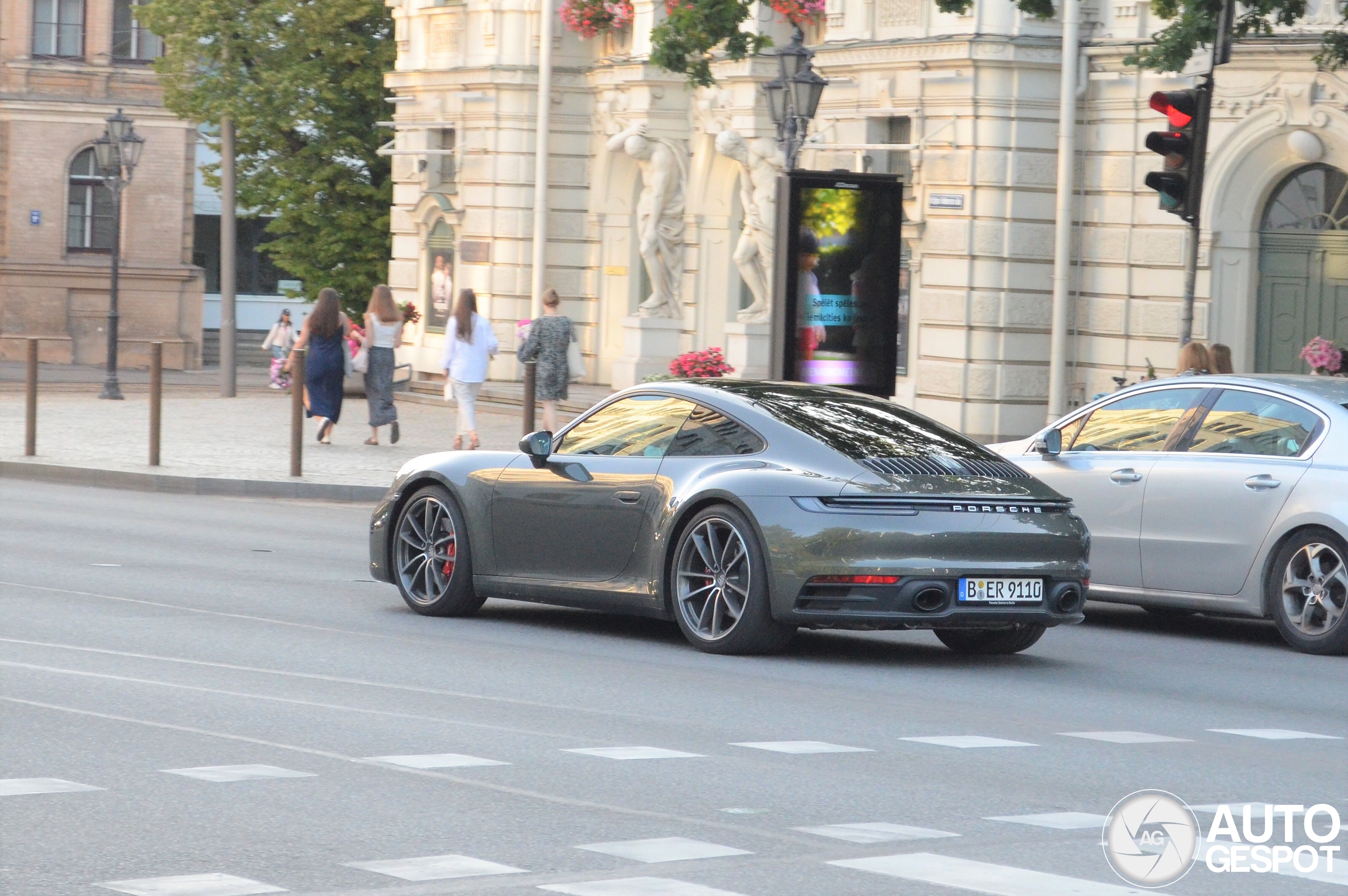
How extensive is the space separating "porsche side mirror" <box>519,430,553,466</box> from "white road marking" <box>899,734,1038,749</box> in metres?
3.59

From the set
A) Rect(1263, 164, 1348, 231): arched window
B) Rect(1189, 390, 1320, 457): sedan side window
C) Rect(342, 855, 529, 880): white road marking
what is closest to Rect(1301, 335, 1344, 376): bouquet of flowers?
Rect(1263, 164, 1348, 231): arched window

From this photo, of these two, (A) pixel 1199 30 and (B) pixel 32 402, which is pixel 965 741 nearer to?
(A) pixel 1199 30

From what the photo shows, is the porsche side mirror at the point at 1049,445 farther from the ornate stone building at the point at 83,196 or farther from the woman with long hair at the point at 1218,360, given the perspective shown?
the ornate stone building at the point at 83,196

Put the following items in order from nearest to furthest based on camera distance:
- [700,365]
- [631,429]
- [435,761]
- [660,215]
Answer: [435,761]
[631,429]
[700,365]
[660,215]

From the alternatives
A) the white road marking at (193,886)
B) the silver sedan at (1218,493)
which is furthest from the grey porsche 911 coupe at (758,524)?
the white road marking at (193,886)

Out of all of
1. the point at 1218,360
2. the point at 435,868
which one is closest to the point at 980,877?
the point at 435,868

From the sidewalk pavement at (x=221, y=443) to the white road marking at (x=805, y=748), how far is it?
497 inches

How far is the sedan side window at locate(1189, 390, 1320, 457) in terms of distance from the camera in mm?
12148

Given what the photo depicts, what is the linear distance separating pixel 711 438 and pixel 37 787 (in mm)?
4685

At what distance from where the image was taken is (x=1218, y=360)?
17.5 meters

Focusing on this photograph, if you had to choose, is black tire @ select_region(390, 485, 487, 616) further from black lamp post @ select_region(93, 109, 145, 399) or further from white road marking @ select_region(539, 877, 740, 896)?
black lamp post @ select_region(93, 109, 145, 399)

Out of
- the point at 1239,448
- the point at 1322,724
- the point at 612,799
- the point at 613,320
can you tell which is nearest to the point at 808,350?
the point at 1239,448

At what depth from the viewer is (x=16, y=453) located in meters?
23.9

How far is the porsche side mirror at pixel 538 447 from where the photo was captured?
1179cm
